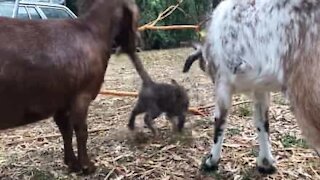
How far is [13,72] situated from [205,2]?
968cm

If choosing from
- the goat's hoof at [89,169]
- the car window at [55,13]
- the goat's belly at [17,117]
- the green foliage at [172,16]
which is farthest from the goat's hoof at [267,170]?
the green foliage at [172,16]

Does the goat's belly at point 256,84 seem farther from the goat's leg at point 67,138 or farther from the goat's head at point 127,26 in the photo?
the goat's leg at point 67,138

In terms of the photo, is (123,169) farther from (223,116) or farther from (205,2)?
(205,2)

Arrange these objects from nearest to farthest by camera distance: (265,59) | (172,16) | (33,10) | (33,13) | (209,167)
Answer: (265,59)
(209,167)
(33,13)
(33,10)
(172,16)

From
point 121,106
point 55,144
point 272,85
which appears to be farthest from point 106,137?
Answer: point 272,85

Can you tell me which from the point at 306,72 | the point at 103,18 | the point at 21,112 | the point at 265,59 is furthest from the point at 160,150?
the point at 306,72

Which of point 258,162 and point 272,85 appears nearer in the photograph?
point 272,85

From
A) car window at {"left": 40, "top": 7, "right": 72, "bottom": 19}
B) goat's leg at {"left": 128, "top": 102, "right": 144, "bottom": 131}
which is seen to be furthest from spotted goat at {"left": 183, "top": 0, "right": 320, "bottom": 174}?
car window at {"left": 40, "top": 7, "right": 72, "bottom": 19}

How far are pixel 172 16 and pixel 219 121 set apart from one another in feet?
30.6

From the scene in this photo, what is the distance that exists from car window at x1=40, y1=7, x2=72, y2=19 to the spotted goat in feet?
21.1

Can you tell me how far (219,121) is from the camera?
14.4 feet

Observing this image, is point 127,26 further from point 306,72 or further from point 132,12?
point 306,72

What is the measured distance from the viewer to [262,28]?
12.5ft

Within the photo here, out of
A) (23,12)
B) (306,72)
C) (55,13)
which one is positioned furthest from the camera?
(55,13)
